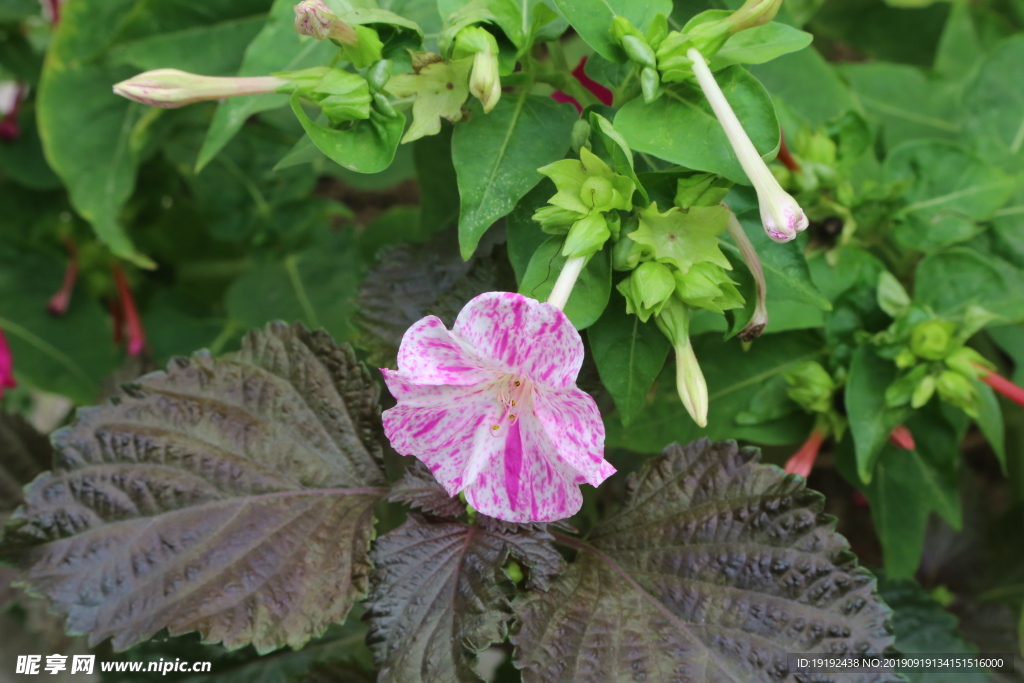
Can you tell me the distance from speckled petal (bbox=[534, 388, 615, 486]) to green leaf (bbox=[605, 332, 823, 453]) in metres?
0.29

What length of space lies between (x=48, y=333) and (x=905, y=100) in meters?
1.28

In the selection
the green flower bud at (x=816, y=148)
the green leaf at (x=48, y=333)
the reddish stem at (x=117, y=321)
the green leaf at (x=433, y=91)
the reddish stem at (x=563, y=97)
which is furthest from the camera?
the reddish stem at (x=117, y=321)

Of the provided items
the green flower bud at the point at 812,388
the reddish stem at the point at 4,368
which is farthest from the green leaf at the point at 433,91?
the reddish stem at the point at 4,368

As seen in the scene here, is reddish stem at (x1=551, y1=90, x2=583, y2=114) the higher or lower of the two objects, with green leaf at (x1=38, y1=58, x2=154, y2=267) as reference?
higher

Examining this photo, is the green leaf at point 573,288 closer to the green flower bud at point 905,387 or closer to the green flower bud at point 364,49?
the green flower bud at point 364,49

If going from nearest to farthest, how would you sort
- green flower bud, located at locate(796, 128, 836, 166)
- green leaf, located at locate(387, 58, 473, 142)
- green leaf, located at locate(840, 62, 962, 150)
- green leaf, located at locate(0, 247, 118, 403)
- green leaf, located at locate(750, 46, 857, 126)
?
1. green leaf, located at locate(387, 58, 473, 142)
2. green flower bud, located at locate(796, 128, 836, 166)
3. green leaf, located at locate(750, 46, 857, 126)
4. green leaf, located at locate(840, 62, 962, 150)
5. green leaf, located at locate(0, 247, 118, 403)

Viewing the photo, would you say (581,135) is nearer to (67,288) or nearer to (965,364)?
(965,364)

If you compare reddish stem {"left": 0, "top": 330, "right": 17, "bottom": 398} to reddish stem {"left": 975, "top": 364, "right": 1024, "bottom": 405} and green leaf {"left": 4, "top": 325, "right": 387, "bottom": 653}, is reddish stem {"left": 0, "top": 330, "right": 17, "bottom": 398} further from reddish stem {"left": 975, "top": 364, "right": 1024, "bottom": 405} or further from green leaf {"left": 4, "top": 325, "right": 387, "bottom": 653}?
reddish stem {"left": 975, "top": 364, "right": 1024, "bottom": 405}

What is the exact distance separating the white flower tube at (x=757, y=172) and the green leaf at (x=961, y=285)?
395 millimetres

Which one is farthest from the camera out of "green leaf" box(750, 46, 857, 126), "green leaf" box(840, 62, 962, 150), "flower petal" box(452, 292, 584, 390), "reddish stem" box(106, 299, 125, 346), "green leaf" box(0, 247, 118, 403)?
"reddish stem" box(106, 299, 125, 346)

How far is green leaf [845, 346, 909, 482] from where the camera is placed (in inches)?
27.5

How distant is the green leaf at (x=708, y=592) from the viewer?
0.55m

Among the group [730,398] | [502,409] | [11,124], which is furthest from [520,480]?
[11,124]

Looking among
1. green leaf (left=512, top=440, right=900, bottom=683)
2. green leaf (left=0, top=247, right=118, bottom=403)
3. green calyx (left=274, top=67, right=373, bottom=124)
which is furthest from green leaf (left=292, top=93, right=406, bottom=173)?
green leaf (left=0, top=247, right=118, bottom=403)
